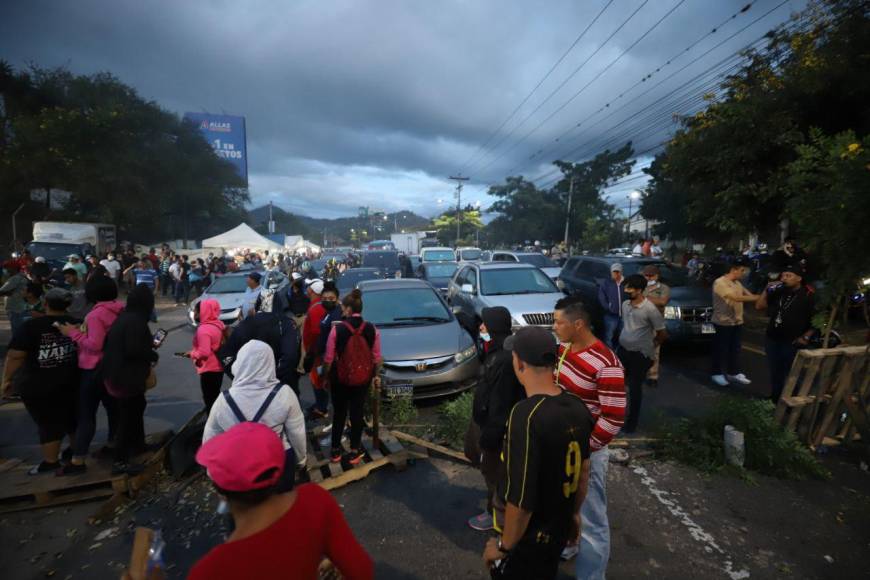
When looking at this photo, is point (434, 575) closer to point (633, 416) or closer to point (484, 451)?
point (484, 451)

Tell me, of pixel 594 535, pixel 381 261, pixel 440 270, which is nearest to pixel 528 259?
pixel 440 270

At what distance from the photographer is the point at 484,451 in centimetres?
269

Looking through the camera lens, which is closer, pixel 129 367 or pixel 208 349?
pixel 129 367

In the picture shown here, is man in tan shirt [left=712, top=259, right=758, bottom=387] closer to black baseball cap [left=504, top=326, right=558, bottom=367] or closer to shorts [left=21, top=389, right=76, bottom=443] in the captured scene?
black baseball cap [left=504, top=326, right=558, bottom=367]

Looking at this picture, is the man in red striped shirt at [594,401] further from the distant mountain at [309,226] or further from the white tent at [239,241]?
the distant mountain at [309,226]

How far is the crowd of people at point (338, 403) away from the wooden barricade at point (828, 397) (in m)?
0.67

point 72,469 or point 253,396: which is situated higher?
point 253,396

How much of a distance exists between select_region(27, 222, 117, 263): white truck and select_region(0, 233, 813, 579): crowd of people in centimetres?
Answer: 1731

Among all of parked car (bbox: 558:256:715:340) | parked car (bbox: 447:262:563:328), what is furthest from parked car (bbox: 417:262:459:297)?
parked car (bbox: 447:262:563:328)

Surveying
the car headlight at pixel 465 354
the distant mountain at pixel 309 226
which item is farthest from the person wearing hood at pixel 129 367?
the distant mountain at pixel 309 226

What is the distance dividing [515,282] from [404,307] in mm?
2823

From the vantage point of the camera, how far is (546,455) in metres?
1.76

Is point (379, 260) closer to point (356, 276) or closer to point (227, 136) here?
point (356, 276)

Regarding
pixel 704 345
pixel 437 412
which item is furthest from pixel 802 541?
pixel 704 345
